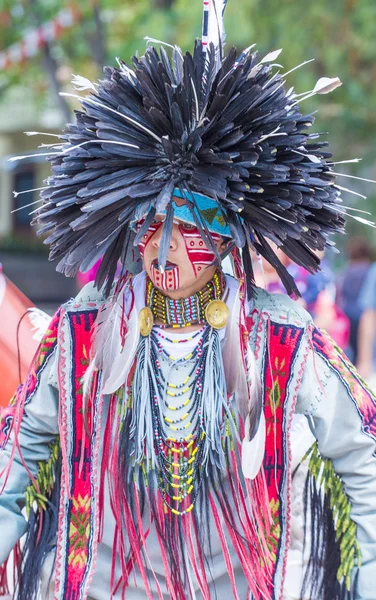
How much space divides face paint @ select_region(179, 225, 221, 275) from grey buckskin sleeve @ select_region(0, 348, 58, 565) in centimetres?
43

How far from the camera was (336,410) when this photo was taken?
217 cm

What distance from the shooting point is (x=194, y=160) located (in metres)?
2.02

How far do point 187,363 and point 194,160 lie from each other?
1.61 ft

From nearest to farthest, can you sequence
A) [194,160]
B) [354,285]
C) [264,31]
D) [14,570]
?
[194,160] → [14,570] → [354,285] → [264,31]

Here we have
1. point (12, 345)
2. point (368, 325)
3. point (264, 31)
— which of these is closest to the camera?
point (12, 345)

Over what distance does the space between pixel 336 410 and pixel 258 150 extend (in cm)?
64

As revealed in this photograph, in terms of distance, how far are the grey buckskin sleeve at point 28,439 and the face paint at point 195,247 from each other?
1.40ft

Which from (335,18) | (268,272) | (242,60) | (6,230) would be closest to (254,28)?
(335,18)

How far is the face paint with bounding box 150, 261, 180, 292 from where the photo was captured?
84.2 inches

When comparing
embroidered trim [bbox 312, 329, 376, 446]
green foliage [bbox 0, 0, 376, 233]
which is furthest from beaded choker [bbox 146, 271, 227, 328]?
green foliage [bbox 0, 0, 376, 233]

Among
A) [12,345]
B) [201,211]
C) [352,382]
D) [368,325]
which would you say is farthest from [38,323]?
[368,325]

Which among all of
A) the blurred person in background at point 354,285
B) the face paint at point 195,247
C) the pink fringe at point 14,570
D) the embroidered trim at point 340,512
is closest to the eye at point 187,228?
the face paint at point 195,247

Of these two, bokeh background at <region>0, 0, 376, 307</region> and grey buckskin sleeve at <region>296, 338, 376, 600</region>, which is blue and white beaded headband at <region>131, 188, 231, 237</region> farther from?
bokeh background at <region>0, 0, 376, 307</region>

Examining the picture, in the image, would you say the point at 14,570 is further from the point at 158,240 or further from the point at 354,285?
the point at 354,285
